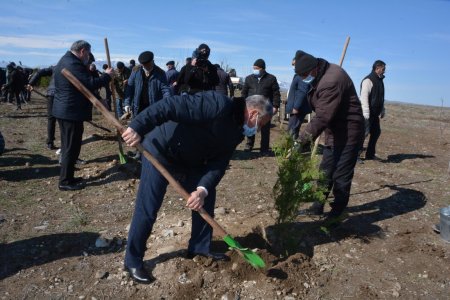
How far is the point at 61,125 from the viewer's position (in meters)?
6.07

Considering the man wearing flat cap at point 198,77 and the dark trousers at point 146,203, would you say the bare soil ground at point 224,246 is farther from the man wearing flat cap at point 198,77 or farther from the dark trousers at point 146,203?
the man wearing flat cap at point 198,77

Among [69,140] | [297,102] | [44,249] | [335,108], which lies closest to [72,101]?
[69,140]

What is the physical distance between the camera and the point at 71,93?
596 centimetres

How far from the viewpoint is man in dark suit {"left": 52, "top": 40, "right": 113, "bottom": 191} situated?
224 inches

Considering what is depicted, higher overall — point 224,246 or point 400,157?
point 400,157

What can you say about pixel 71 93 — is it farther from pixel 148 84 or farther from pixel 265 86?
pixel 265 86

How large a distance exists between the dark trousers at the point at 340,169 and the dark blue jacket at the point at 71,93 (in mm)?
3579

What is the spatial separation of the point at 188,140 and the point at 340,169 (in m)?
2.37

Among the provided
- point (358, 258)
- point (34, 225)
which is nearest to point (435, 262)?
point (358, 258)

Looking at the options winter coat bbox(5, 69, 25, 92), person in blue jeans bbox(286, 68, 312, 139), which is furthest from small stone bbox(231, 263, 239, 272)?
winter coat bbox(5, 69, 25, 92)

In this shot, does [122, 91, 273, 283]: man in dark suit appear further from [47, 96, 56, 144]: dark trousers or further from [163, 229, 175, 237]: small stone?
[47, 96, 56, 144]: dark trousers

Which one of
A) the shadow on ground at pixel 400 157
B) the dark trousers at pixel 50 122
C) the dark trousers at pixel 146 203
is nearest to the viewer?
the dark trousers at pixel 146 203

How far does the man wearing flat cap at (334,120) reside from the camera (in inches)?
173

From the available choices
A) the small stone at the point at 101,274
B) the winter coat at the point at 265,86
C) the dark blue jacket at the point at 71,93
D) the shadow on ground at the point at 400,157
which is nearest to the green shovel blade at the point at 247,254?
the small stone at the point at 101,274
